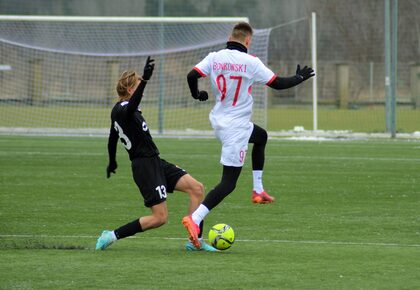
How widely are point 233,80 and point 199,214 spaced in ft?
4.44

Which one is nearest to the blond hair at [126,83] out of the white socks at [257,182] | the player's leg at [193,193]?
the player's leg at [193,193]

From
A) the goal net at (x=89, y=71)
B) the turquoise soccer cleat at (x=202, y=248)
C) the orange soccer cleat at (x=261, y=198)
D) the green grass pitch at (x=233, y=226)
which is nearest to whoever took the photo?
the green grass pitch at (x=233, y=226)

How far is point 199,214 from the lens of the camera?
10.3 meters

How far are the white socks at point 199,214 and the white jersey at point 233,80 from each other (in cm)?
86

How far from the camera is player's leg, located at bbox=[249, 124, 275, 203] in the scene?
37.4 ft

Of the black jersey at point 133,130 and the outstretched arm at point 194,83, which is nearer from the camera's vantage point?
the black jersey at point 133,130

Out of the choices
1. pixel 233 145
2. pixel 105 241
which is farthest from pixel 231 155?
pixel 105 241

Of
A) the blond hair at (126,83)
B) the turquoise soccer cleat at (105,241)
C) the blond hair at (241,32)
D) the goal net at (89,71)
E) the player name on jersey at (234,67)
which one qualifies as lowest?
the turquoise soccer cleat at (105,241)

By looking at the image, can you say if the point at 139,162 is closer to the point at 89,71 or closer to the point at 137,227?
the point at 137,227

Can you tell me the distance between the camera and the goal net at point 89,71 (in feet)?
109

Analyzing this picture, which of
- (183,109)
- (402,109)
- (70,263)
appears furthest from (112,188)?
(402,109)

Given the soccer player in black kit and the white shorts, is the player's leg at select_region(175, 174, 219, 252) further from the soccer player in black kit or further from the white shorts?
the white shorts

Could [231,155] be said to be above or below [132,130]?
below

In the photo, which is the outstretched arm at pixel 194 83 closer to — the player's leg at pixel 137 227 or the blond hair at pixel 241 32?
the blond hair at pixel 241 32
